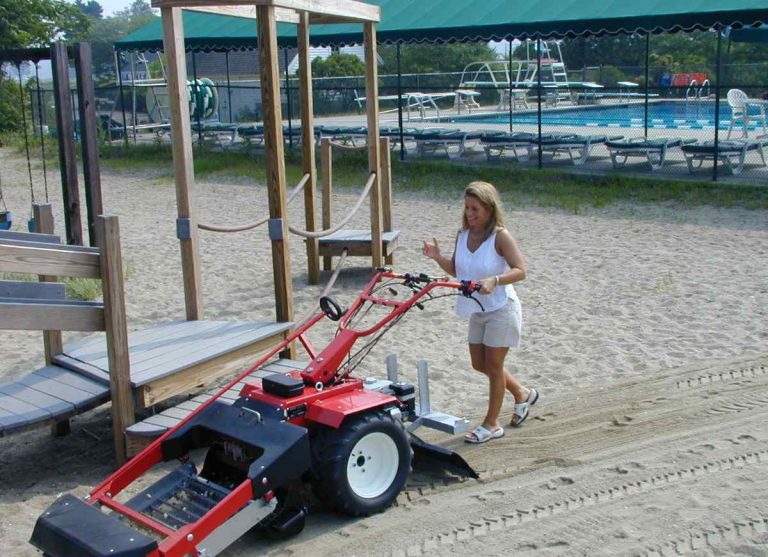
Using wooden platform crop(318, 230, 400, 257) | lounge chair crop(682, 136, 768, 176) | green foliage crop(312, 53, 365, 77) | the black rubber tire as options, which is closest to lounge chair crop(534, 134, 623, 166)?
lounge chair crop(682, 136, 768, 176)

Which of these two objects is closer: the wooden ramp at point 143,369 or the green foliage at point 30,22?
the wooden ramp at point 143,369

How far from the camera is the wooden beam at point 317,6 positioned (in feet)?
21.2

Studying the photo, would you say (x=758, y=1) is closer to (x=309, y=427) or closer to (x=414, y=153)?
(x=414, y=153)

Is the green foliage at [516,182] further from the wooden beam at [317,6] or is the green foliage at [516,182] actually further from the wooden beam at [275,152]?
the wooden beam at [275,152]

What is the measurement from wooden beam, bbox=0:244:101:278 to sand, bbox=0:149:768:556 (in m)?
1.15

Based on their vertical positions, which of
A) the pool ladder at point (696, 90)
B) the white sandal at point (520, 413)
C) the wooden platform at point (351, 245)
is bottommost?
the white sandal at point (520, 413)

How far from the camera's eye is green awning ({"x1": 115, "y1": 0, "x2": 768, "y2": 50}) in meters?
14.4

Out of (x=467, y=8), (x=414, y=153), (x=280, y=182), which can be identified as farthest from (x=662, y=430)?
(x=414, y=153)

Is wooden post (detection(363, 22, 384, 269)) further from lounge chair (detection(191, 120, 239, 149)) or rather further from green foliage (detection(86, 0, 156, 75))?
green foliage (detection(86, 0, 156, 75))

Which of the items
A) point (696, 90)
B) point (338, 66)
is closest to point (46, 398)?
point (696, 90)

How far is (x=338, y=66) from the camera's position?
41094 millimetres

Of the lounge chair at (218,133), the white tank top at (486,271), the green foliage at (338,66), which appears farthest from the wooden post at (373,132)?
the green foliage at (338,66)

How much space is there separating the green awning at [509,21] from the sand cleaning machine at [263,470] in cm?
1021

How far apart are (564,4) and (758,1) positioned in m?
3.59
